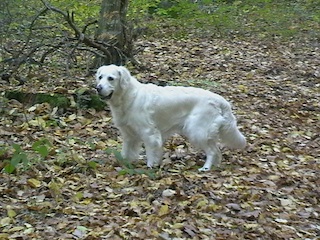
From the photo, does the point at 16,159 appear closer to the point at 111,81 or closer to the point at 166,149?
the point at 111,81

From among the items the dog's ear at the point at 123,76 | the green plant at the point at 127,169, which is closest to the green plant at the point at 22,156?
the green plant at the point at 127,169

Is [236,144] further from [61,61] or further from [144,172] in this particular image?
[61,61]

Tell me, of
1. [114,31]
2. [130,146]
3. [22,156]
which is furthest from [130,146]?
[114,31]

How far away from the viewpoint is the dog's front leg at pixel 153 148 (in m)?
6.59

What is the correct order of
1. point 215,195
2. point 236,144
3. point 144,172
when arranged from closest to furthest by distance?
point 215,195
point 144,172
point 236,144

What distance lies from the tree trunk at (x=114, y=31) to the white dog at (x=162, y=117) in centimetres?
341

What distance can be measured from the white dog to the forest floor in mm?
284

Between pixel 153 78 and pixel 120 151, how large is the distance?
3468 millimetres

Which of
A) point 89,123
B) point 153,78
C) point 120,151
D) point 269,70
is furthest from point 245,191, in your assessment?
point 269,70

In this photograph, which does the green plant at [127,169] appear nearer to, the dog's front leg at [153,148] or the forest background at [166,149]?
the forest background at [166,149]

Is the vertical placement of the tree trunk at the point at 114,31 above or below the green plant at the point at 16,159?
above

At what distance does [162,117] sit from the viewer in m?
6.69

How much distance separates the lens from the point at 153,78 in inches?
398

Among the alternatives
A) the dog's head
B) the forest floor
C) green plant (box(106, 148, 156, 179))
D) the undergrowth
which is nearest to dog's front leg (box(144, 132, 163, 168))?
the forest floor
